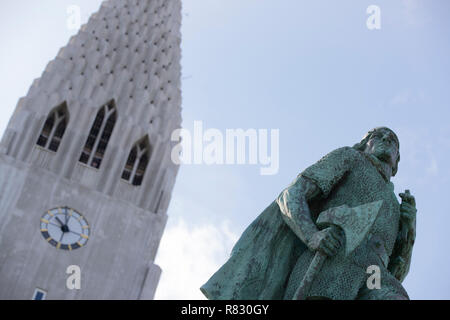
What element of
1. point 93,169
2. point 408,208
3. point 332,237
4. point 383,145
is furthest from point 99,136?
point 332,237

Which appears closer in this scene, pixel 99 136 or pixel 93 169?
pixel 93 169

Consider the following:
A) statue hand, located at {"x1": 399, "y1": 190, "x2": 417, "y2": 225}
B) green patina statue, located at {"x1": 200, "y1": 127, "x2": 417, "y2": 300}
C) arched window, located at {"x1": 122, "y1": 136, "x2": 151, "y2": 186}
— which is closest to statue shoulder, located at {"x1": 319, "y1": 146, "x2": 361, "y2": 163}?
green patina statue, located at {"x1": 200, "y1": 127, "x2": 417, "y2": 300}

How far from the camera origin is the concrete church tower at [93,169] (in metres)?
46.1

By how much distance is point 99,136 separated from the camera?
53.0 meters

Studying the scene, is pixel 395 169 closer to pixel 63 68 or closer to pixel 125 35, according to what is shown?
pixel 63 68

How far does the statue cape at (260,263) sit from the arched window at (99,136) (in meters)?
45.9

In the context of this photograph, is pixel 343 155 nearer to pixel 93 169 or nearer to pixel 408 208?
pixel 408 208

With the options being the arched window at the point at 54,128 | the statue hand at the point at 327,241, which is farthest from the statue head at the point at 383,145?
the arched window at the point at 54,128

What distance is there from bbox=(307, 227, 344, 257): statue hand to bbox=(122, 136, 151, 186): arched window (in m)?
46.8

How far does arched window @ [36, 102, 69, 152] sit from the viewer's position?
5097 centimetres

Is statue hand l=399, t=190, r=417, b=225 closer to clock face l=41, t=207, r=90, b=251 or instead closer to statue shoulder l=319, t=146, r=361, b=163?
statue shoulder l=319, t=146, r=361, b=163

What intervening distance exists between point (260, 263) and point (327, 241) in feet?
1.93

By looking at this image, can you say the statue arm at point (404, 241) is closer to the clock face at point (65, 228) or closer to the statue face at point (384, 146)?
→ the statue face at point (384, 146)
